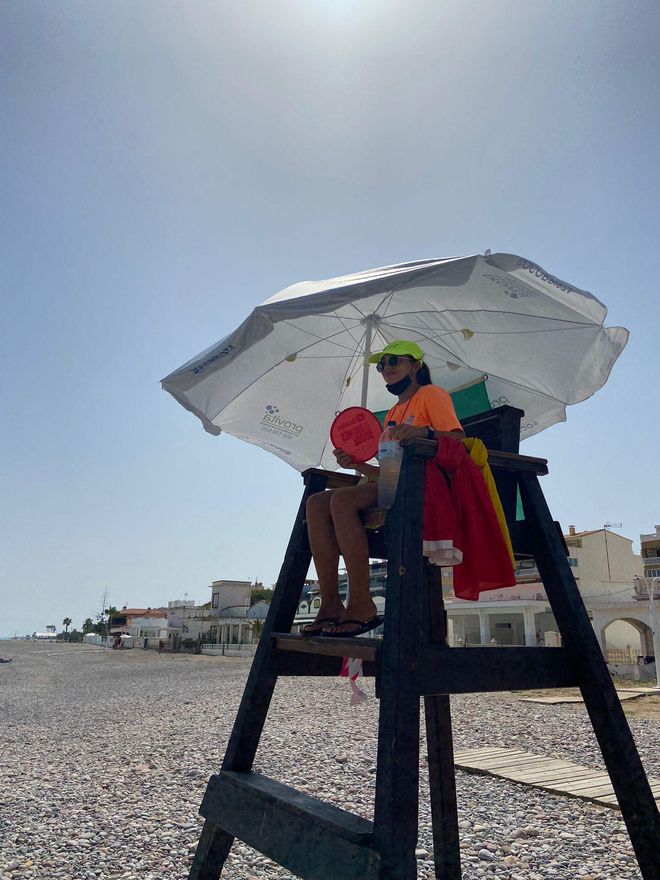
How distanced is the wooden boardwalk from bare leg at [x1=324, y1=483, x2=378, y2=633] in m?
4.44

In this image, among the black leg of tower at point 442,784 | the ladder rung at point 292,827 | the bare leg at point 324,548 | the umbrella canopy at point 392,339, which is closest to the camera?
the ladder rung at point 292,827

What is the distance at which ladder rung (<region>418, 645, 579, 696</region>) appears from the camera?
2.12 meters

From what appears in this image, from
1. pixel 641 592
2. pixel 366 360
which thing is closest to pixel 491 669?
pixel 366 360

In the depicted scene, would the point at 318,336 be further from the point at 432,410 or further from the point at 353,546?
the point at 353,546

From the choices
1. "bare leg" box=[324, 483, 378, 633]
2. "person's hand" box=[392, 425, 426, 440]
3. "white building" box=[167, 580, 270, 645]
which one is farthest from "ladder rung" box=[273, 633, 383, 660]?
"white building" box=[167, 580, 270, 645]

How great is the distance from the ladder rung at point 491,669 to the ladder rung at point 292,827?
0.49 m

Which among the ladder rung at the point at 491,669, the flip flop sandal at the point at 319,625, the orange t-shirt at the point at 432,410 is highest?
the orange t-shirt at the point at 432,410

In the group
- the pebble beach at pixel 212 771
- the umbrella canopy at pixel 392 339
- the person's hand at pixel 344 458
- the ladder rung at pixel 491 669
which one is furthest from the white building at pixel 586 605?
the ladder rung at pixel 491 669

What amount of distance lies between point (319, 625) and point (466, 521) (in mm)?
805

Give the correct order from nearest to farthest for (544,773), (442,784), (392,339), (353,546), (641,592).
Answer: (353,546) < (442,784) < (392,339) < (544,773) < (641,592)

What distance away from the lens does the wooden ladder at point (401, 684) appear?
1862mm

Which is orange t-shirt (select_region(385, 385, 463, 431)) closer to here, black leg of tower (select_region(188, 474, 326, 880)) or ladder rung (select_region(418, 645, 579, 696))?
black leg of tower (select_region(188, 474, 326, 880))

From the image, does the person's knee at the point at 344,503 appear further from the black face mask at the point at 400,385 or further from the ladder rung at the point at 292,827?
the ladder rung at the point at 292,827

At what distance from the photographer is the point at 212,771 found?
25.9 feet
